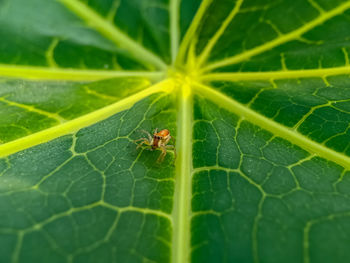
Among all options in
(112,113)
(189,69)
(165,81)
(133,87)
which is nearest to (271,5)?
(189,69)

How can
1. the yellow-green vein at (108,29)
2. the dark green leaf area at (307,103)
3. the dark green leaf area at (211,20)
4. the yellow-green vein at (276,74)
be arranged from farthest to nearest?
the yellow-green vein at (108,29) < the dark green leaf area at (211,20) < the yellow-green vein at (276,74) < the dark green leaf area at (307,103)

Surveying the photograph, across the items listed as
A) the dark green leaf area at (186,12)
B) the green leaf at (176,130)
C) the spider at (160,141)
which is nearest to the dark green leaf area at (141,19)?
the green leaf at (176,130)

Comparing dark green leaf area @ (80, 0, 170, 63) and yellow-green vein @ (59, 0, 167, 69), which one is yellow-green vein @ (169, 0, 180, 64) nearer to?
dark green leaf area @ (80, 0, 170, 63)

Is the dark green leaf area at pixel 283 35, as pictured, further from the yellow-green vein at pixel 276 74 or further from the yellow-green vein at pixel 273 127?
the yellow-green vein at pixel 273 127

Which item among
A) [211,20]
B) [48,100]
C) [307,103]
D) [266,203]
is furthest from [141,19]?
[266,203]

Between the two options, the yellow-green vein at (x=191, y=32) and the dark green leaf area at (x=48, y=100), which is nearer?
the dark green leaf area at (x=48, y=100)

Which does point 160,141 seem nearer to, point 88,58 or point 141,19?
point 88,58
